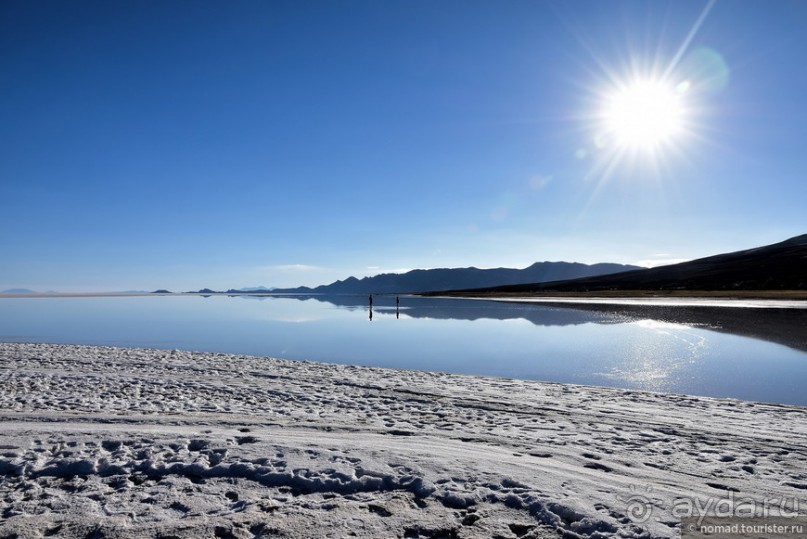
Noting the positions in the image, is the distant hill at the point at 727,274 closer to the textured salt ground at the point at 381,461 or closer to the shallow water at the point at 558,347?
the shallow water at the point at 558,347

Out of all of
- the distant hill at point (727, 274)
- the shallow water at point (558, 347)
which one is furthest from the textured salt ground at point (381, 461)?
the distant hill at point (727, 274)

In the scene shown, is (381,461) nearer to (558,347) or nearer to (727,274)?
(558,347)

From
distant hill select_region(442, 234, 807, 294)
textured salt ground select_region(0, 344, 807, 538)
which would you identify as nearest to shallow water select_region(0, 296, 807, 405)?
textured salt ground select_region(0, 344, 807, 538)

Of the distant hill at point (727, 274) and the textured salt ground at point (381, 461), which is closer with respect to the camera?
the textured salt ground at point (381, 461)

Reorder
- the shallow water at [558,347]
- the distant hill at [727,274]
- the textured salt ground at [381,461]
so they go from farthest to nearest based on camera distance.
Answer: the distant hill at [727,274] < the shallow water at [558,347] < the textured salt ground at [381,461]

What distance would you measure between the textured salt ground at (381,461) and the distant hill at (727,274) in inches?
4408

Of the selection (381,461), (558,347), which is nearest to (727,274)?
(558,347)

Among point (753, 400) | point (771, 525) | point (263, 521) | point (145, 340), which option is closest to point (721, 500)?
point (771, 525)

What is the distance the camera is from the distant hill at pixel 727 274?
112288 mm

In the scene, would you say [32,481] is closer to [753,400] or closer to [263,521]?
[263,521]

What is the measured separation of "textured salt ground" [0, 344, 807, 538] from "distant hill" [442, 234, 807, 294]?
367 feet

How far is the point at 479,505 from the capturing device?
5949 mm

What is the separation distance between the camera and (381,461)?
24.2ft

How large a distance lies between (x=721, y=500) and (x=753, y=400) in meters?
8.37
